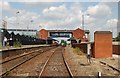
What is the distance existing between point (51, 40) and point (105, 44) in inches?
4204

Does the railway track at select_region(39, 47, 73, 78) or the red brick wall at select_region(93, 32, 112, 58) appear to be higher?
the red brick wall at select_region(93, 32, 112, 58)

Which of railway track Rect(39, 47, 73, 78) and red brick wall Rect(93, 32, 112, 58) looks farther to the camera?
red brick wall Rect(93, 32, 112, 58)

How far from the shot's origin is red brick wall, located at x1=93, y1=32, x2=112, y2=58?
26312 millimetres

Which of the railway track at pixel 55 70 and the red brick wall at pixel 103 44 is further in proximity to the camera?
the red brick wall at pixel 103 44

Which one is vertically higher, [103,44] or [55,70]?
[103,44]

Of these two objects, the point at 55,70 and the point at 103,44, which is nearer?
the point at 55,70

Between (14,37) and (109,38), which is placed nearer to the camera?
(109,38)

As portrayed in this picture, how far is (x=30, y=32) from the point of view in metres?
122

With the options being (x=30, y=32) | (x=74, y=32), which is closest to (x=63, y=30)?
(x=74, y=32)

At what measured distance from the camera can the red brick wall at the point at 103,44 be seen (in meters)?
26.3

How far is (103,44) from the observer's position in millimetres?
26406

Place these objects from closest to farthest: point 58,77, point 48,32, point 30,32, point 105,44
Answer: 1. point 58,77
2. point 105,44
3. point 30,32
4. point 48,32

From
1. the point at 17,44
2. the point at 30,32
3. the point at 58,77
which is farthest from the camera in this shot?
the point at 30,32

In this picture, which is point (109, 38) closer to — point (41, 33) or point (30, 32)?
point (30, 32)
